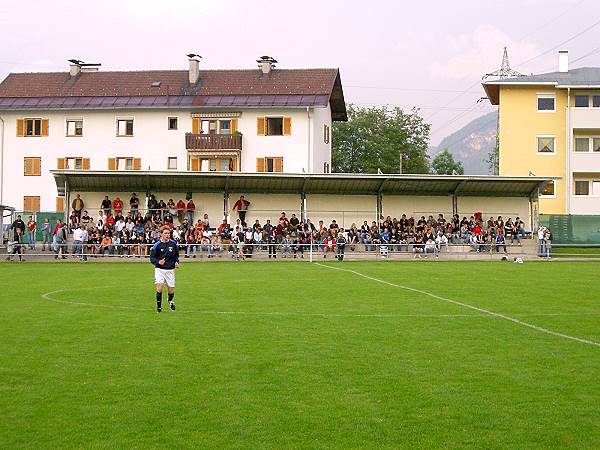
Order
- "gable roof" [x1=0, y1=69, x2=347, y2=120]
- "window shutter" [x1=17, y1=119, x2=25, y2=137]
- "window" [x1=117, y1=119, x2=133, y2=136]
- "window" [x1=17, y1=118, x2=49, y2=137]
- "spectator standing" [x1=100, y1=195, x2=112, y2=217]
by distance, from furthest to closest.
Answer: "window shutter" [x1=17, y1=119, x2=25, y2=137] → "window" [x1=17, y1=118, x2=49, y2=137] → "window" [x1=117, y1=119, x2=133, y2=136] → "gable roof" [x1=0, y1=69, x2=347, y2=120] → "spectator standing" [x1=100, y1=195, x2=112, y2=217]

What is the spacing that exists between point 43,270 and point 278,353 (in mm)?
24707

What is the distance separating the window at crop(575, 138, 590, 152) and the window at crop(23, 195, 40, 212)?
1513 inches

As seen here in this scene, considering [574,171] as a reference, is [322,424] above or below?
below

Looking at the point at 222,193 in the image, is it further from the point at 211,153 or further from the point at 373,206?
the point at 211,153

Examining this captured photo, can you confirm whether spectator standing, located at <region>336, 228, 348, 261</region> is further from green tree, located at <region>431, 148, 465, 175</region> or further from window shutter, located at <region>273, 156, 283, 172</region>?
green tree, located at <region>431, 148, 465, 175</region>

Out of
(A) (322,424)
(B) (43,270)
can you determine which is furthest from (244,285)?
(A) (322,424)

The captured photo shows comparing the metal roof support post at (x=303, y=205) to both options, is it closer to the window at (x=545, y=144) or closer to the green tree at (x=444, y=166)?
the window at (x=545, y=144)

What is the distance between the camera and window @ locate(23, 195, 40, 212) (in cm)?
6400

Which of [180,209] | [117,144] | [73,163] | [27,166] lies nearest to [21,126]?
[27,166]

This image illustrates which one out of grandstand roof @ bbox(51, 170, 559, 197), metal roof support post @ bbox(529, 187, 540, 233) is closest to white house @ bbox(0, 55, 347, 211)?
grandstand roof @ bbox(51, 170, 559, 197)

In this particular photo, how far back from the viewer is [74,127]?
63.5m

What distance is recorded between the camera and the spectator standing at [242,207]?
158 feet

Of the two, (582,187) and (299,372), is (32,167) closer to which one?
(582,187)

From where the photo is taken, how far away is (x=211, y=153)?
62.3 meters
